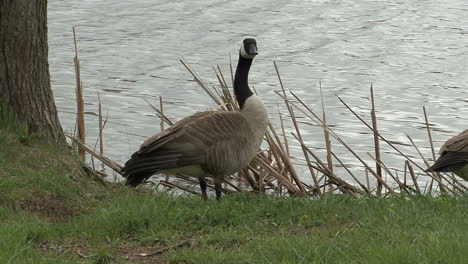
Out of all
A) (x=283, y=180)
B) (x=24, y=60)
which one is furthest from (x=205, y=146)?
(x=24, y=60)

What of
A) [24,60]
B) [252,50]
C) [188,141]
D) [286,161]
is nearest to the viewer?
[188,141]

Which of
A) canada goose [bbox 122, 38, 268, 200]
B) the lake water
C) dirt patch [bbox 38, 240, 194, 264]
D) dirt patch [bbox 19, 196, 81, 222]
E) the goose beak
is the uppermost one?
the goose beak

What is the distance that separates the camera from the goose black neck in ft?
30.7

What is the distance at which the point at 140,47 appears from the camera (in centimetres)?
1786

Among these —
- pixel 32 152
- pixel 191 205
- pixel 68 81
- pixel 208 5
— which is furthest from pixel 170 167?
pixel 208 5

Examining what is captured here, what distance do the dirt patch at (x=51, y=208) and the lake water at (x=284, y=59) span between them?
4.55m

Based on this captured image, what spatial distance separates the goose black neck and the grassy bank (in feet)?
4.21

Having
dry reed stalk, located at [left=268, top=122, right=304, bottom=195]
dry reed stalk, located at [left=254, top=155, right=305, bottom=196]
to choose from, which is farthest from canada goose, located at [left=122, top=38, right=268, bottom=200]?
dry reed stalk, located at [left=268, top=122, right=304, bottom=195]

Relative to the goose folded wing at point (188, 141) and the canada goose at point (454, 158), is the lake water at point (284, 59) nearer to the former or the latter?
the canada goose at point (454, 158)

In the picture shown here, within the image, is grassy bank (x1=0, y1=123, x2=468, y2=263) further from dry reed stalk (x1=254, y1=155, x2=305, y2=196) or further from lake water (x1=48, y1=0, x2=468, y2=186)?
lake water (x1=48, y1=0, x2=468, y2=186)

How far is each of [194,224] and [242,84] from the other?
2.44 metres

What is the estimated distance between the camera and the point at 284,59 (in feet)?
56.5

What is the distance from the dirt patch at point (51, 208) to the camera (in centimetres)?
795

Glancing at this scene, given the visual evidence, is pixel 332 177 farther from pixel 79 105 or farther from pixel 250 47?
pixel 79 105
